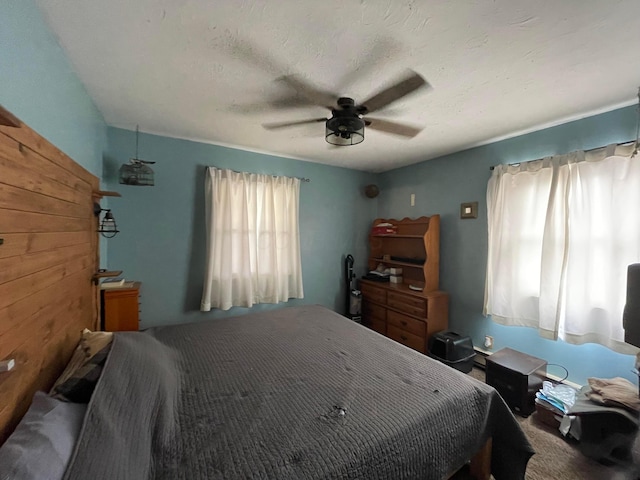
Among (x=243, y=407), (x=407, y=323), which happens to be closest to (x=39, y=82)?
(x=243, y=407)

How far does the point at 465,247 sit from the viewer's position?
2.97 metres

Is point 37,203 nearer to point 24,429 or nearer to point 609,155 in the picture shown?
point 24,429

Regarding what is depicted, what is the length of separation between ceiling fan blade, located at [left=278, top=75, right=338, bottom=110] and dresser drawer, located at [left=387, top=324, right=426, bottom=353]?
258 cm

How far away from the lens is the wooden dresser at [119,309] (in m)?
2.07

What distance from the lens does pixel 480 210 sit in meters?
2.82

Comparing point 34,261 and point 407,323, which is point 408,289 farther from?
point 34,261

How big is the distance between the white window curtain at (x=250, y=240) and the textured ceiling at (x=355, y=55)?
832 millimetres

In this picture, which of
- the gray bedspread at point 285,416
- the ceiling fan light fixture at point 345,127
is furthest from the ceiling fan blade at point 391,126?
the gray bedspread at point 285,416

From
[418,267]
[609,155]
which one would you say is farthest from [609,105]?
[418,267]

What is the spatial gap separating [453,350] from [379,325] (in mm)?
1024

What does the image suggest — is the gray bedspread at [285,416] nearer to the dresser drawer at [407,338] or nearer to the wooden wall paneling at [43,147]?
the wooden wall paneling at [43,147]

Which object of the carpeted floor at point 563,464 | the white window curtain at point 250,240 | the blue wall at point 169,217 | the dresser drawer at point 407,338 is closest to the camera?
the carpeted floor at point 563,464

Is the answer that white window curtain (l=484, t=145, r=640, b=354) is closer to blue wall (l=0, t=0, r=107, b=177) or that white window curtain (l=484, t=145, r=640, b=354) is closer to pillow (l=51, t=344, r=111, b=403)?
pillow (l=51, t=344, r=111, b=403)

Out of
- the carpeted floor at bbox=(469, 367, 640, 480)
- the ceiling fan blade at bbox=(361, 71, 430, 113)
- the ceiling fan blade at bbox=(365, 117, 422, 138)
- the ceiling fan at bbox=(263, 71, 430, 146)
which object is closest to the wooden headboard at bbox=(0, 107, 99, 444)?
the ceiling fan at bbox=(263, 71, 430, 146)
